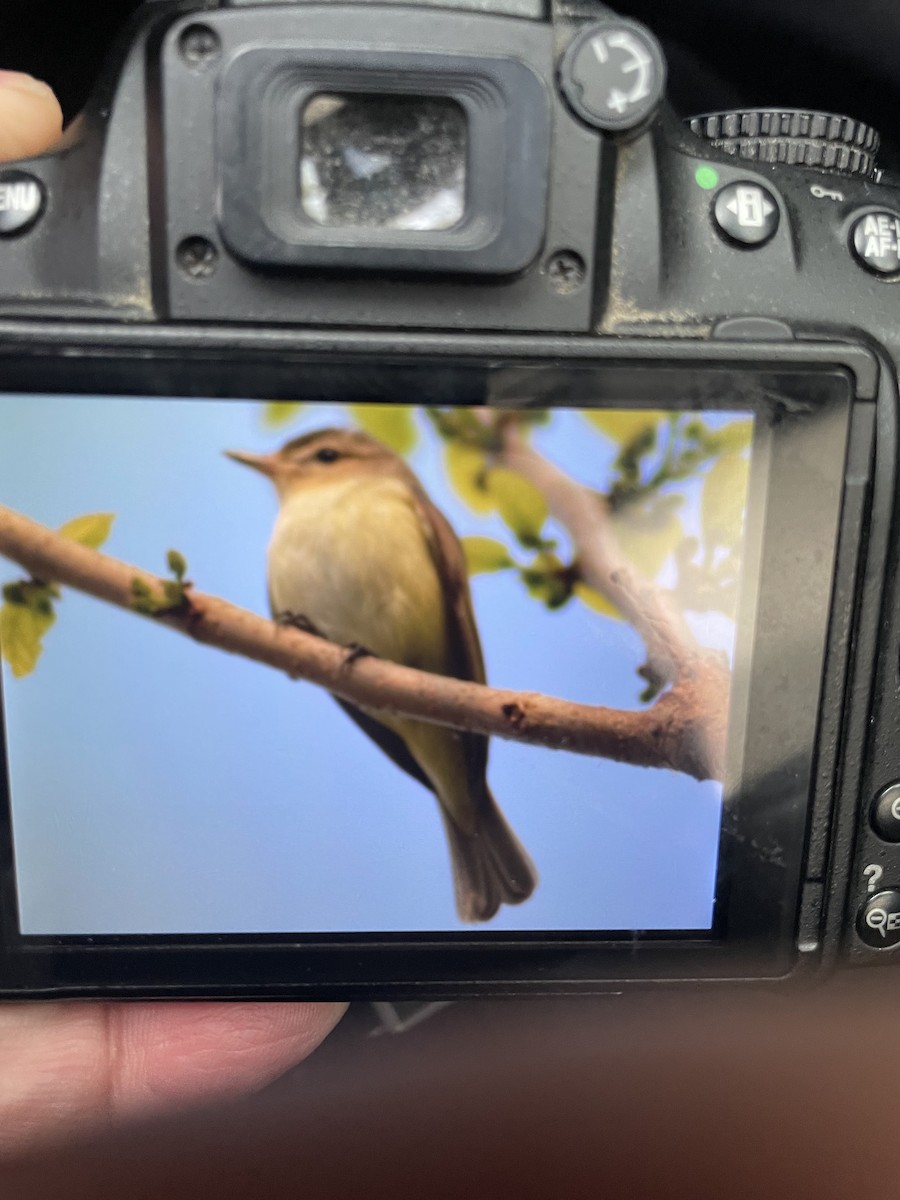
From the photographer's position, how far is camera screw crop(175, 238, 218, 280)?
271 mm

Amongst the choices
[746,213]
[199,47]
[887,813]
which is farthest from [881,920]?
[199,47]

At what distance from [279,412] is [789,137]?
0.19 meters

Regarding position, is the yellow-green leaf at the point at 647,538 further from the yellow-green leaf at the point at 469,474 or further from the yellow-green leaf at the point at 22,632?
the yellow-green leaf at the point at 22,632

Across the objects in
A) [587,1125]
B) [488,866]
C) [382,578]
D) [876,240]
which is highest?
[876,240]

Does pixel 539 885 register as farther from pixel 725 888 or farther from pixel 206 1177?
pixel 206 1177

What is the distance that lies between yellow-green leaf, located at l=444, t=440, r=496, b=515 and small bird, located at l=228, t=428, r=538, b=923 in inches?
0.4

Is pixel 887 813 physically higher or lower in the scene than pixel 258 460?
lower

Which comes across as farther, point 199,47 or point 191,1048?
point 191,1048

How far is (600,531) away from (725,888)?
0.13 m

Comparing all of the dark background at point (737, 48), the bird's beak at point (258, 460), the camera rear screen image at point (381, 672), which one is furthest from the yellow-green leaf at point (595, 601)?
the dark background at point (737, 48)

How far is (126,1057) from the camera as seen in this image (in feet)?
1.19

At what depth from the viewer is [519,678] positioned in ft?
1.01

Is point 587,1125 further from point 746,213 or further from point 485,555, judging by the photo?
point 746,213

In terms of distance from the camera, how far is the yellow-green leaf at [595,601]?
301mm
